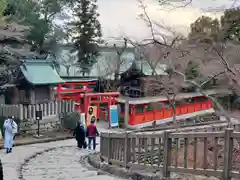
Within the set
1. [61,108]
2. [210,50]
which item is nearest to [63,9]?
[61,108]

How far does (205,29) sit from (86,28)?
1390cm

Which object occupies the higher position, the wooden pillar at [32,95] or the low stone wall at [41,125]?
the wooden pillar at [32,95]

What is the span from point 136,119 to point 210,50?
42.9ft

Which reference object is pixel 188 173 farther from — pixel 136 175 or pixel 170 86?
pixel 170 86

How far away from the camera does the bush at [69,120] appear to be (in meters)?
22.5

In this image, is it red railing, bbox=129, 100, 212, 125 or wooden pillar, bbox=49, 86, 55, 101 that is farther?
red railing, bbox=129, 100, 212, 125

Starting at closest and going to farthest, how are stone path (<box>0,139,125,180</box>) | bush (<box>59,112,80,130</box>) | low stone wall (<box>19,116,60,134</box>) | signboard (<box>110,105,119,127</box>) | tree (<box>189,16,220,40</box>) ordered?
1. stone path (<box>0,139,125,180</box>)
2. tree (<box>189,16,220,40</box>)
3. low stone wall (<box>19,116,60,134</box>)
4. bush (<box>59,112,80,130</box>)
5. signboard (<box>110,105,119,127</box>)

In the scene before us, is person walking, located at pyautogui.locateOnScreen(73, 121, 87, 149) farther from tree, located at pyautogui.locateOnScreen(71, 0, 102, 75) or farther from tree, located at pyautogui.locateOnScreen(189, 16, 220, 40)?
tree, located at pyautogui.locateOnScreen(71, 0, 102, 75)

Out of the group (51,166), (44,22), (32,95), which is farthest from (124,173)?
(44,22)

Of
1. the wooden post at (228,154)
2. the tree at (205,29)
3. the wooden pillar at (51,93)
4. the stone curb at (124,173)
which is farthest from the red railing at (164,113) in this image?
the wooden post at (228,154)

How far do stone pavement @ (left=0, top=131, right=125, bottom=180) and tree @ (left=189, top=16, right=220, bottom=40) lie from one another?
27.9 feet

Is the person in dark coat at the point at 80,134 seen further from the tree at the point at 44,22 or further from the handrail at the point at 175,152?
the tree at the point at 44,22

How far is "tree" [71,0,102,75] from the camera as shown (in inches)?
1347

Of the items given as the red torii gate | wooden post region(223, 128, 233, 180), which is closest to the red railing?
the red torii gate
